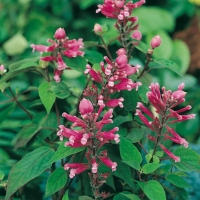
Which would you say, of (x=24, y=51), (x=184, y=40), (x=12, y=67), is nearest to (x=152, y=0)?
(x=184, y=40)

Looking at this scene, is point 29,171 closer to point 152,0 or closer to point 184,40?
point 184,40

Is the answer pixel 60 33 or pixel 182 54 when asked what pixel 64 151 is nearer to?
pixel 60 33

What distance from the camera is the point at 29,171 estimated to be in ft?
3.99

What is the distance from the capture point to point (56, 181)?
1.20 meters

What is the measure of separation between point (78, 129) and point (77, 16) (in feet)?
8.91

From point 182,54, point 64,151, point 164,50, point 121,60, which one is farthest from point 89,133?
point 182,54

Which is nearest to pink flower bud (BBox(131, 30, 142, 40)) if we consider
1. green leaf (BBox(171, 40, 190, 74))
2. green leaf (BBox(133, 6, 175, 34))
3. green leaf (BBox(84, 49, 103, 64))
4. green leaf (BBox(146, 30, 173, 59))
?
green leaf (BBox(84, 49, 103, 64))

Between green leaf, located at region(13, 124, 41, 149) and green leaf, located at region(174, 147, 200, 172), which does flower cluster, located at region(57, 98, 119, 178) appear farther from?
green leaf, located at region(13, 124, 41, 149)

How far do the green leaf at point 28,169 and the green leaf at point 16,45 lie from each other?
1.68 m

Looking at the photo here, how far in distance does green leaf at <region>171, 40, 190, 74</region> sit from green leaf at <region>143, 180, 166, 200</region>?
2.15 metres

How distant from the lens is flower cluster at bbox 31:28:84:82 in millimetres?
1249

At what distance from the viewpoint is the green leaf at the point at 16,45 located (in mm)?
2865

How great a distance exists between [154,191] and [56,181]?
24cm

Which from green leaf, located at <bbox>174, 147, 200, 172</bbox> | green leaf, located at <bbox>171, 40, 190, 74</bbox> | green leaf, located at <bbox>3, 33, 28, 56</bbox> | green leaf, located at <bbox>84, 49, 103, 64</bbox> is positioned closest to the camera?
green leaf, located at <bbox>174, 147, 200, 172</bbox>
